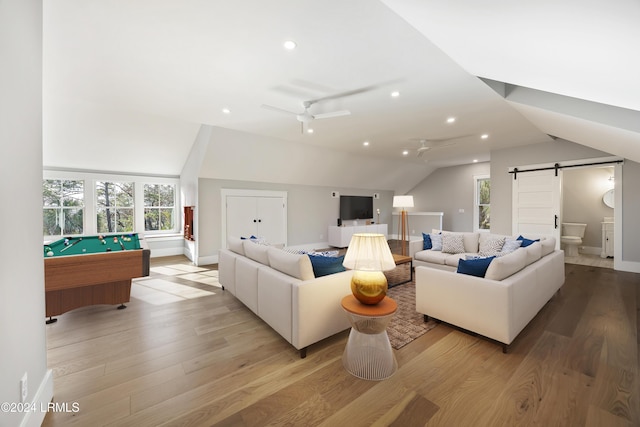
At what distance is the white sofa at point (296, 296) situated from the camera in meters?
2.15

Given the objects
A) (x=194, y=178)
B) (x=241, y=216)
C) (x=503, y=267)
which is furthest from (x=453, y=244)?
(x=194, y=178)

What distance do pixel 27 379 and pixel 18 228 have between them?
0.84m

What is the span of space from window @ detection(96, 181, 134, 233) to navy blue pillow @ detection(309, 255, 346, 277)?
6052mm

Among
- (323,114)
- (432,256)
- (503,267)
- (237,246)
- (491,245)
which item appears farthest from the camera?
(432,256)

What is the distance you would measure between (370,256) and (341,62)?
1.92 m

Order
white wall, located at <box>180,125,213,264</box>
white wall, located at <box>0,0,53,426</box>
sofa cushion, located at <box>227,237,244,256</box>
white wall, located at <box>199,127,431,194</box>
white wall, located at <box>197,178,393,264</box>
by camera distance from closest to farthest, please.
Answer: white wall, located at <box>0,0,53,426</box> → sofa cushion, located at <box>227,237,244,256</box> → white wall, located at <box>180,125,213,264</box> → white wall, located at <box>199,127,431,194</box> → white wall, located at <box>197,178,393,264</box>

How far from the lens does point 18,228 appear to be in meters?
1.34

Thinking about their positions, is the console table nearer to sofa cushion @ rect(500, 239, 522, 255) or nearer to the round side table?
sofa cushion @ rect(500, 239, 522, 255)

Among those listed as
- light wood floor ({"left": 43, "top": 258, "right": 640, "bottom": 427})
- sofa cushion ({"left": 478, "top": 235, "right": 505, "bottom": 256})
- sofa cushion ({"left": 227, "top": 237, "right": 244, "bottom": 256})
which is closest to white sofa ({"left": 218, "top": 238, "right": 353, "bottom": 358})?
light wood floor ({"left": 43, "top": 258, "right": 640, "bottom": 427})

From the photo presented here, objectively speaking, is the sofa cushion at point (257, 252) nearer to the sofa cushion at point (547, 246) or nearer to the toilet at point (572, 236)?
the sofa cushion at point (547, 246)

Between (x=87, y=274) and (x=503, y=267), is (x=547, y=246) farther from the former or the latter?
(x=87, y=274)

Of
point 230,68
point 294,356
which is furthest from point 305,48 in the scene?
point 294,356

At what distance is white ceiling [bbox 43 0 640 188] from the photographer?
152 centimetres

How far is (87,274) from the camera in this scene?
8.97 ft
